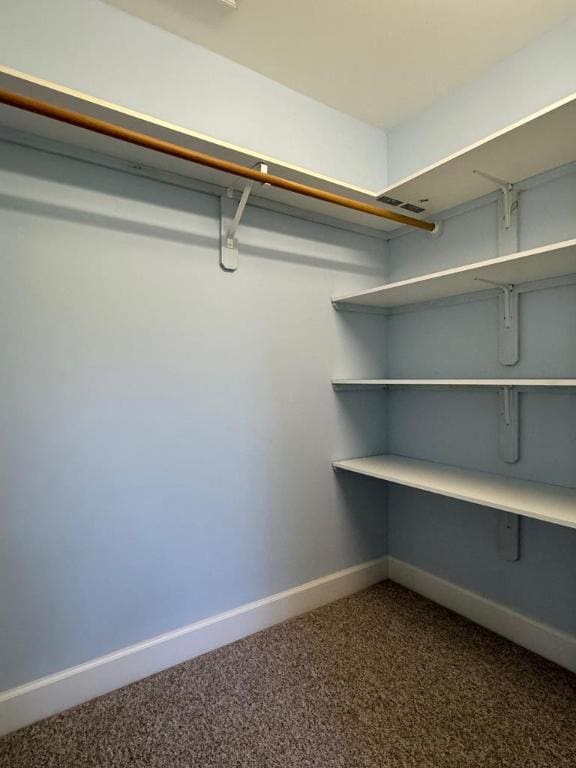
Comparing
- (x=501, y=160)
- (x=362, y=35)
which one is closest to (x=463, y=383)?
(x=501, y=160)

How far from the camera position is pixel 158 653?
1.71 meters

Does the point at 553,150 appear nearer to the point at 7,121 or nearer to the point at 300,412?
the point at 300,412

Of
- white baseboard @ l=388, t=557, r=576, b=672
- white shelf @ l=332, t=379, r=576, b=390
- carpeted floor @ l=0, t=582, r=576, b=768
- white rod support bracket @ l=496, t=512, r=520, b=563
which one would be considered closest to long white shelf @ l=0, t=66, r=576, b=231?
white shelf @ l=332, t=379, r=576, b=390

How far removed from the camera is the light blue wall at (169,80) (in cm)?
136

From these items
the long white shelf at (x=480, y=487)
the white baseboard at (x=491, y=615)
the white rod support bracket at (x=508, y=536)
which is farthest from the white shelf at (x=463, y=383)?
the white baseboard at (x=491, y=615)

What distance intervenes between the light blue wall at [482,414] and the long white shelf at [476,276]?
0.11m

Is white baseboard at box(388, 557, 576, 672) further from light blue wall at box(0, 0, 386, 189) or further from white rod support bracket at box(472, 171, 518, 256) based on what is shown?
light blue wall at box(0, 0, 386, 189)

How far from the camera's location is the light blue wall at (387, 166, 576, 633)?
1702 mm

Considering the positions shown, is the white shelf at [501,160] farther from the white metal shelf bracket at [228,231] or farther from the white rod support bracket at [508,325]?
the white metal shelf bracket at [228,231]

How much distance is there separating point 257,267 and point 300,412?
0.75 m

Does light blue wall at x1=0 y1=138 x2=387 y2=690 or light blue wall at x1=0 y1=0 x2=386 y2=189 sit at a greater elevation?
light blue wall at x1=0 y1=0 x2=386 y2=189

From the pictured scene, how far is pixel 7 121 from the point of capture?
1354 millimetres

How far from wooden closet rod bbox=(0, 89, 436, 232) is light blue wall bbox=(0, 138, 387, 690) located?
1.11 feet

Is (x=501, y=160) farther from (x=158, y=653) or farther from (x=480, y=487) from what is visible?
(x=158, y=653)
